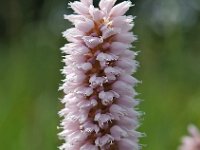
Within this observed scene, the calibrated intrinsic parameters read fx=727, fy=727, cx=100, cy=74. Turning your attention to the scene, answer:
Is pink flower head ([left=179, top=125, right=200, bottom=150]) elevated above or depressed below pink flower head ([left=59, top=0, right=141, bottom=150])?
above

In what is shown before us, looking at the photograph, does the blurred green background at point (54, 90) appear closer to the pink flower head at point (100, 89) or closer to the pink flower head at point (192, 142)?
the pink flower head at point (192, 142)

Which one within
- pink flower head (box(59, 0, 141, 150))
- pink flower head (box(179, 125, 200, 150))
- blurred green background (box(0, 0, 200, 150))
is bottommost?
pink flower head (box(59, 0, 141, 150))

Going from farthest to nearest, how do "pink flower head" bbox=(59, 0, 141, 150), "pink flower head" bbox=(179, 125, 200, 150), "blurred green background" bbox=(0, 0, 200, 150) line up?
"blurred green background" bbox=(0, 0, 200, 150) < "pink flower head" bbox=(179, 125, 200, 150) < "pink flower head" bbox=(59, 0, 141, 150)

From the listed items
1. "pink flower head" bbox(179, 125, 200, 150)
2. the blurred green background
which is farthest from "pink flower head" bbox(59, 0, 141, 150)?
the blurred green background

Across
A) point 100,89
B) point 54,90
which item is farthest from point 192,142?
point 54,90

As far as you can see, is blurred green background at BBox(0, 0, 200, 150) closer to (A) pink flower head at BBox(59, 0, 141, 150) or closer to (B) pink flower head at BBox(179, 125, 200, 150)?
(B) pink flower head at BBox(179, 125, 200, 150)

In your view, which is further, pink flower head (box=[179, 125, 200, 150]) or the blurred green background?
the blurred green background

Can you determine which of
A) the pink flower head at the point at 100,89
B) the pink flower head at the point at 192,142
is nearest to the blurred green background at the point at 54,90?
the pink flower head at the point at 192,142

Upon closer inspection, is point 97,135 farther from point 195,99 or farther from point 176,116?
point 195,99

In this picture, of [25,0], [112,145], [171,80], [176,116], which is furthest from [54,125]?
[112,145]
